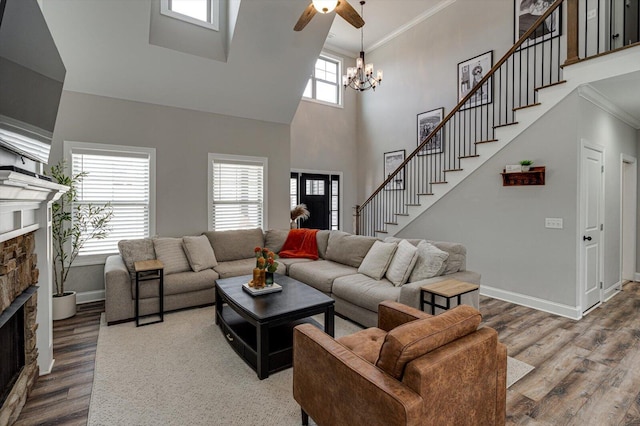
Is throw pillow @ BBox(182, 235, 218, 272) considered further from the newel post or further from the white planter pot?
the newel post

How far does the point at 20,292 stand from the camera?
2191 millimetres

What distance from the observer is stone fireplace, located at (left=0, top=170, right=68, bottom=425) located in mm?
1802

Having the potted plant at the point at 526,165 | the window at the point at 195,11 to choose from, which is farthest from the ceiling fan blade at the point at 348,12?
the potted plant at the point at 526,165

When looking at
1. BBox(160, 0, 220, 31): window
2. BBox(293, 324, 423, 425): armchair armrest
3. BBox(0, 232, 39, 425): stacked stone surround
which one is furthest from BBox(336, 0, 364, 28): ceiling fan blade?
BBox(0, 232, 39, 425): stacked stone surround

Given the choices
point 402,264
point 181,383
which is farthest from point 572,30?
point 181,383

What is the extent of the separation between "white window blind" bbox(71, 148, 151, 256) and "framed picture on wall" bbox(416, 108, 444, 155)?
5.32 meters

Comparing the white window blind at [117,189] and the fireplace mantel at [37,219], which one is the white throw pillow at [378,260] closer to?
the fireplace mantel at [37,219]

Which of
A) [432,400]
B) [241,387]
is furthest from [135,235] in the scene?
[432,400]

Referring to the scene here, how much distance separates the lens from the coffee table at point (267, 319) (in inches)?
101

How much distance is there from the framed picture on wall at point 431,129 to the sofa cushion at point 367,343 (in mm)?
5252

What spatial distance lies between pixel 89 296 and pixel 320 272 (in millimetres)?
3164

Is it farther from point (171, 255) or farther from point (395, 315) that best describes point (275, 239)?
point (395, 315)

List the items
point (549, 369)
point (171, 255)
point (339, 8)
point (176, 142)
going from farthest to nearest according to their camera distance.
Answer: point (176, 142), point (171, 255), point (339, 8), point (549, 369)

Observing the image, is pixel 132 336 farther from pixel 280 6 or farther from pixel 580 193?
pixel 580 193
